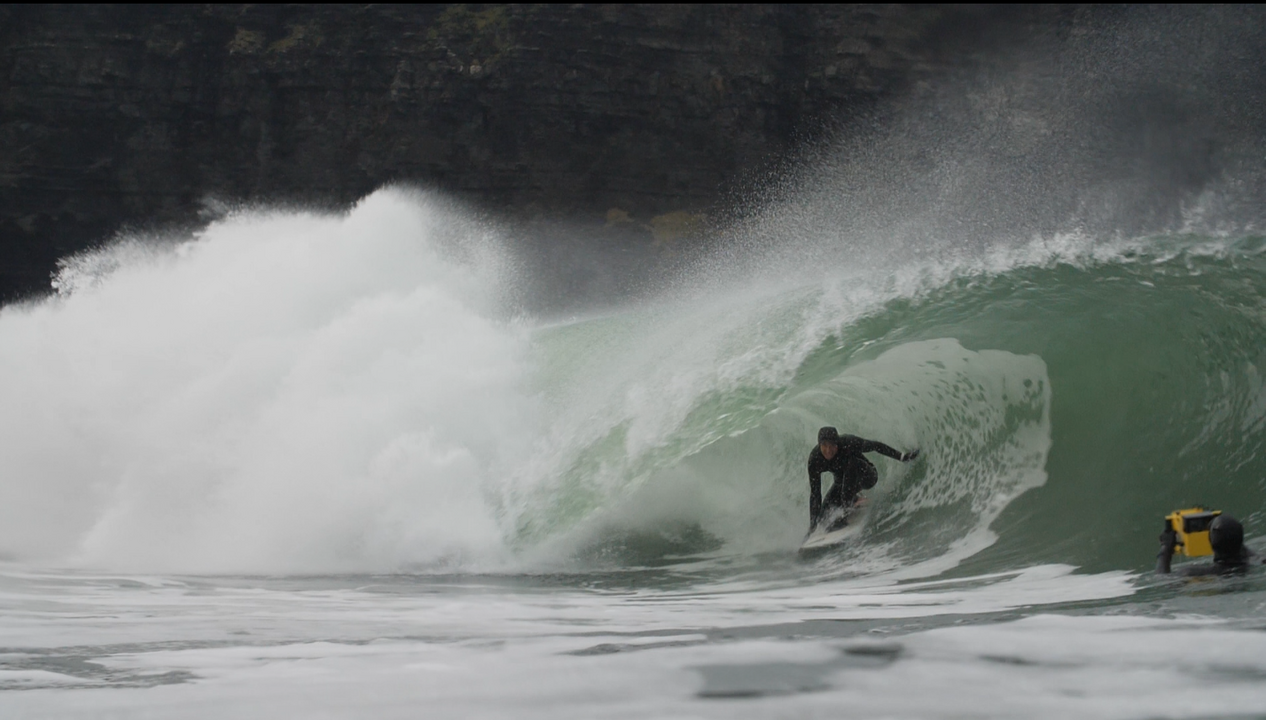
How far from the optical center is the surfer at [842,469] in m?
5.88

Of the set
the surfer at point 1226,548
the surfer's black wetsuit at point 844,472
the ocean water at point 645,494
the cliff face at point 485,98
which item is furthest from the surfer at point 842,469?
the cliff face at point 485,98

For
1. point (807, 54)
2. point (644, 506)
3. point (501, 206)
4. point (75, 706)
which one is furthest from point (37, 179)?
point (75, 706)

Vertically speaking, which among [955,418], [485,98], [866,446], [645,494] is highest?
[485,98]

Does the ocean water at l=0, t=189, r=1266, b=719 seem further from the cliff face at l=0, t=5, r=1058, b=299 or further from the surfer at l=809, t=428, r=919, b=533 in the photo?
the cliff face at l=0, t=5, r=1058, b=299

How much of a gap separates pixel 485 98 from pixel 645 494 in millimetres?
27126

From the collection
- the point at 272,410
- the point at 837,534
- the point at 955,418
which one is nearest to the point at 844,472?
the point at 837,534

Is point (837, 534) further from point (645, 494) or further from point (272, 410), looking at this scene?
point (272, 410)

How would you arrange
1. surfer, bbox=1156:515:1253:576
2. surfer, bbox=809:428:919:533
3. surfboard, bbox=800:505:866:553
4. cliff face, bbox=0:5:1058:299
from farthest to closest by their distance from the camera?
cliff face, bbox=0:5:1058:299
surfer, bbox=809:428:919:533
surfboard, bbox=800:505:866:553
surfer, bbox=1156:515:1253:576

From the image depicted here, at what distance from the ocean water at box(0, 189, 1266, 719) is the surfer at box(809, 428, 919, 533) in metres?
0.18

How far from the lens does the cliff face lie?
3134cm

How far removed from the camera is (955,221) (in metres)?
30.0

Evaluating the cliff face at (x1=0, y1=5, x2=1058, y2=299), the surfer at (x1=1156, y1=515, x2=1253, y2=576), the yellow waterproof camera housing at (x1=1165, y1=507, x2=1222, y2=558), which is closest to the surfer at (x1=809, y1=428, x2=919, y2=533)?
the yellow waterproof camera housing at (x1=1165, y1=507, x2=1222, y2=558)

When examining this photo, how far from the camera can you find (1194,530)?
395 cm

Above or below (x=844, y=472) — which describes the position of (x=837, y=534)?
below
